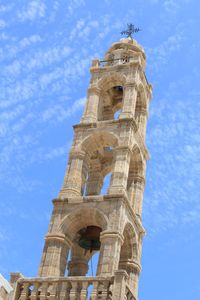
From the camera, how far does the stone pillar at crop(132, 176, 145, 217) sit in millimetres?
33375

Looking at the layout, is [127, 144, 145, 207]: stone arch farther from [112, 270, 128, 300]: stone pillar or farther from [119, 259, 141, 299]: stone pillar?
[112, 270, 128, 300]: stone pillar

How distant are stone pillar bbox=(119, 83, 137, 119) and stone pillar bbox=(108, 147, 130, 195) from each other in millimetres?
2628

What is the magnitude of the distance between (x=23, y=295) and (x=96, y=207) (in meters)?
6.28

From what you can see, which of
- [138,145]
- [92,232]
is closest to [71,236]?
[92,232]

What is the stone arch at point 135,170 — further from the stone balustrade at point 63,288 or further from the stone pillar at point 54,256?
the stone balustrade at point 63,288

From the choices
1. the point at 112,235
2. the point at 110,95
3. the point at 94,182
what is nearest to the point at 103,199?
the point at 112,235

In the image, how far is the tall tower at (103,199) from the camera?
86.4ft

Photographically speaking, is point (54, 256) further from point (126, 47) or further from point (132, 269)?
point (126, 47)

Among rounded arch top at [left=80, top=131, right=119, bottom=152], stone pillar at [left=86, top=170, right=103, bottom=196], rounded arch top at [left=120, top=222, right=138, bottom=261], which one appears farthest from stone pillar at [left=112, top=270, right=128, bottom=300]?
rounded arch top at [left=80, top=131, right=119, bottom=152]

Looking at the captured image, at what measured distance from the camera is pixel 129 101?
35.5 meters

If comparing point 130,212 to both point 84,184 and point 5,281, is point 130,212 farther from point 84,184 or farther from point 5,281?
point 5,281

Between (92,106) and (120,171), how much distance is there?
5.91 metres

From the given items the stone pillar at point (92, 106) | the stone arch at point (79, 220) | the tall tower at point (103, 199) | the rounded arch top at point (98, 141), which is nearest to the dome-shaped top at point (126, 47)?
the tall tower at point (103, 199)

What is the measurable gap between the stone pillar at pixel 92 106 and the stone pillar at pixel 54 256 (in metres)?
8.17
